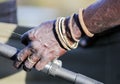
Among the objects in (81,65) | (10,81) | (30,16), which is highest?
(30,16)

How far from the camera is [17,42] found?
211cm

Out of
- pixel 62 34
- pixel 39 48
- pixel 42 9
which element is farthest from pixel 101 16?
pixel 42 9

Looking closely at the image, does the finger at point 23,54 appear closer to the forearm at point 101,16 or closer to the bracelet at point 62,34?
the bracelet at point 62,34

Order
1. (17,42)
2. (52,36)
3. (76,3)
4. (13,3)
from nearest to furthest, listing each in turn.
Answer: (52,36) → (17,42) → (76,3) → (13,3)

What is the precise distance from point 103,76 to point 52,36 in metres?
0.79

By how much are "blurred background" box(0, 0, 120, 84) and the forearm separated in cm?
65

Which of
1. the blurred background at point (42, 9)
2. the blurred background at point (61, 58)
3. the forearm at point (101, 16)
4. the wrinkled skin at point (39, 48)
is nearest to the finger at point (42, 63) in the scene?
the wrinkled skin at point (39, 48)

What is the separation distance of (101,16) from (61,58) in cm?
69

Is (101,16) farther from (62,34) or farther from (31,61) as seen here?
(31,61)

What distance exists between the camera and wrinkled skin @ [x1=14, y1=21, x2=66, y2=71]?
1459mm

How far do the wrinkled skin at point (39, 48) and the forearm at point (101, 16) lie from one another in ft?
0.50

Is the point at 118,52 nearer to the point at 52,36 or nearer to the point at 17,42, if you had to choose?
the point at 17,42

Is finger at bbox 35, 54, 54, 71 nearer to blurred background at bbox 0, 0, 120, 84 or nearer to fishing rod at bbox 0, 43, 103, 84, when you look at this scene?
fishing rod at bbox 0, 43, 103, 84

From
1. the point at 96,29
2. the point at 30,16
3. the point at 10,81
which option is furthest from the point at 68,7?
the point at 96,29
